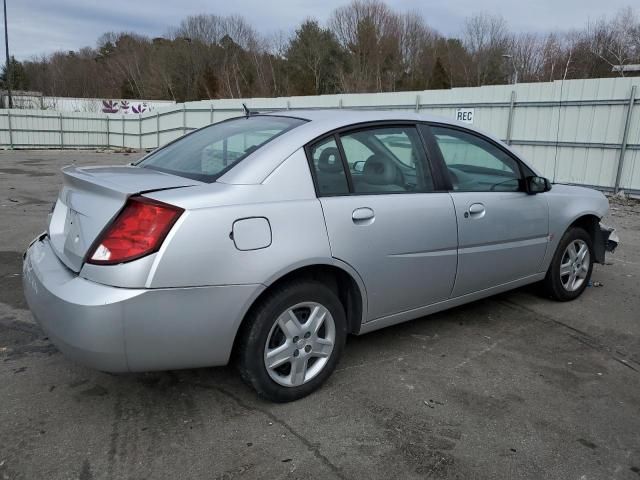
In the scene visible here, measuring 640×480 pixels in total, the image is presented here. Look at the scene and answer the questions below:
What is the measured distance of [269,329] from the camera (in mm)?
2639

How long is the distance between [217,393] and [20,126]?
27.9 metres

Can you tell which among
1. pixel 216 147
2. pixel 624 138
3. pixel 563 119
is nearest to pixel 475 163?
pixel 216 147

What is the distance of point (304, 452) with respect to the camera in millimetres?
2461

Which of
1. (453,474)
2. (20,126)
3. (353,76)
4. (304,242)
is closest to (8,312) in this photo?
(304,242)

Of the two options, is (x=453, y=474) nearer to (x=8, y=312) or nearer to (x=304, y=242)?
(x=304, y=242)

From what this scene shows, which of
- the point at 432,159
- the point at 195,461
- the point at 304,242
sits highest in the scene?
the point at 432,159

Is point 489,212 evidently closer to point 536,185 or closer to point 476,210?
point 476,210

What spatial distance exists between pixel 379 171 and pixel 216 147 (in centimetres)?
100

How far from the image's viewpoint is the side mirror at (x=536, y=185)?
157 inches

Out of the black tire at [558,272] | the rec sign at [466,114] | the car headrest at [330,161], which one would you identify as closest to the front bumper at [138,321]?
the car headrest at [330,161]

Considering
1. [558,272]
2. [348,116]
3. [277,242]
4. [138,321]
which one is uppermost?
[348,116]

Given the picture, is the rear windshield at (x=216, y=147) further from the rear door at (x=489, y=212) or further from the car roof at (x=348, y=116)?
the rear door at (x=489, y=212)

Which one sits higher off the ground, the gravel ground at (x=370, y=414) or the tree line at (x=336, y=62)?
the tree line at (x=336, y=62)

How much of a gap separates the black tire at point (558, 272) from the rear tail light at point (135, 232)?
3.32 m
